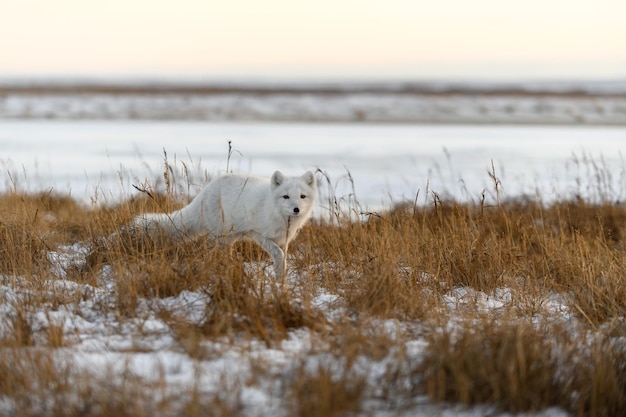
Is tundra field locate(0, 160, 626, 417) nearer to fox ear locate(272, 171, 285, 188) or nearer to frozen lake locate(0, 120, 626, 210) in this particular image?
fox ear locate(272, 171, 285, 188)

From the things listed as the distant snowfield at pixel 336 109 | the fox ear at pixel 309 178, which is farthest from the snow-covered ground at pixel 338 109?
the fox ear at pixel 309 178

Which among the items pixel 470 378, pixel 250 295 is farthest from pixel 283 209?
pixel 470 378

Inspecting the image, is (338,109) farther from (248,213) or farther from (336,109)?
(248,213)

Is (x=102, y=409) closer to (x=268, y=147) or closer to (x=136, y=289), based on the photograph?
(x=136, y=289)

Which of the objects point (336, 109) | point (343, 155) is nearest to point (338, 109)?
point (336, 109)

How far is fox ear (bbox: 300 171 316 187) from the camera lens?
5767 millimetres

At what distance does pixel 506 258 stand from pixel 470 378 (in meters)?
2.61

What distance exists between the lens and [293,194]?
18.0 ft

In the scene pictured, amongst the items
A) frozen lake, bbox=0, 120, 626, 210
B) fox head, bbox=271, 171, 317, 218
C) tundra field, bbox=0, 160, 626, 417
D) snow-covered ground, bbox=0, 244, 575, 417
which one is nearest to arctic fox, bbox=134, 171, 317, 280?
fox head, bbox=271, 171, 317, 218

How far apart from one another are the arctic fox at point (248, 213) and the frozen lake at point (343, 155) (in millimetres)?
2296

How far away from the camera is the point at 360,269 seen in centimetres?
517

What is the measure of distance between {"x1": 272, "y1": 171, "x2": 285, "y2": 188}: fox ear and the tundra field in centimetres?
62

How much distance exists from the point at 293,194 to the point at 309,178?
1.22 ft

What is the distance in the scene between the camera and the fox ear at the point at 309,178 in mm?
5767
